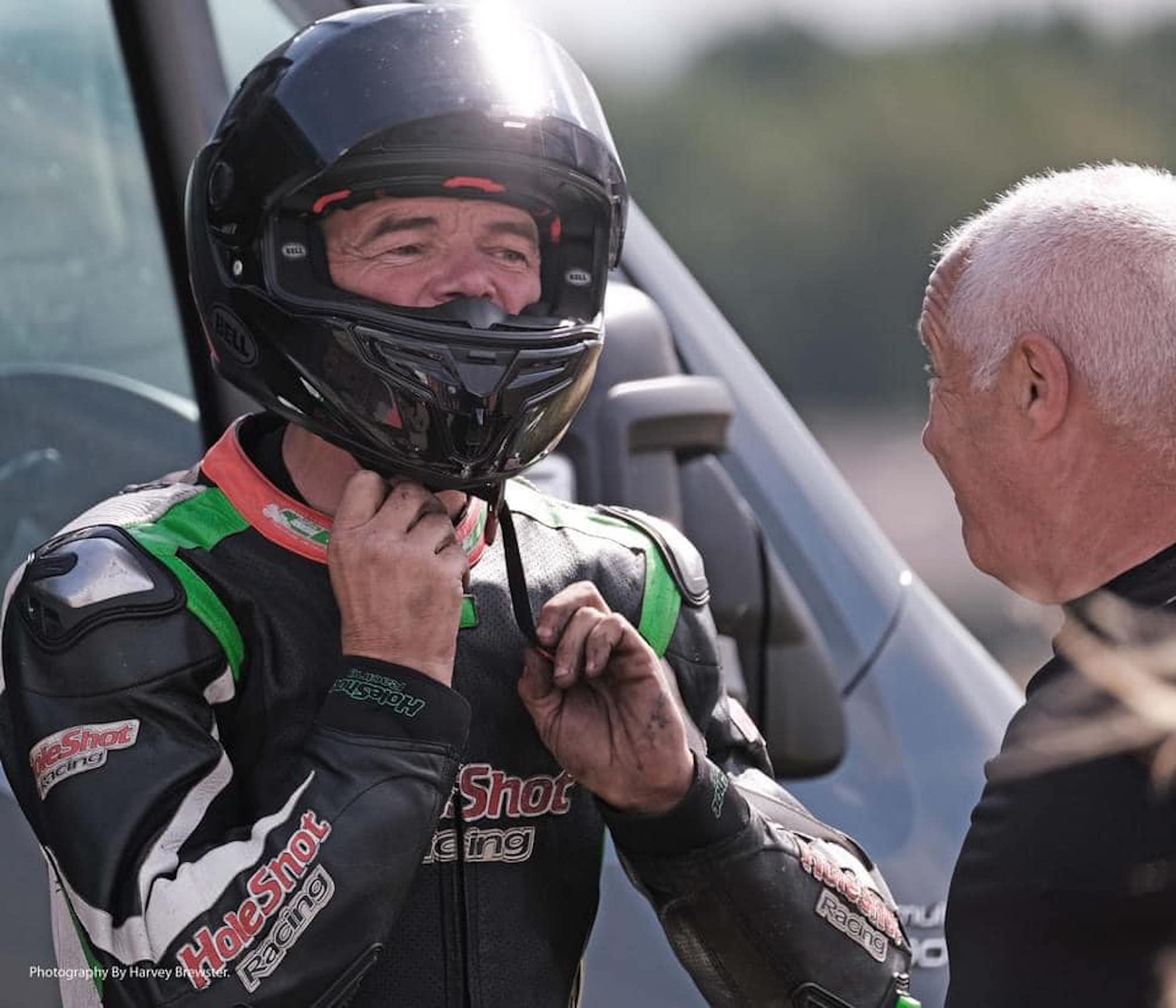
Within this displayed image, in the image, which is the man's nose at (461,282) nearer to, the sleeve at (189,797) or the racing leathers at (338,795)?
the racing leathers at (338,795)

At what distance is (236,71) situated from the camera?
342 cm

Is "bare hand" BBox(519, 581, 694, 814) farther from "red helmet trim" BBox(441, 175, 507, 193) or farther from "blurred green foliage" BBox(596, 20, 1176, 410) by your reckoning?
"blurred green foliage" BBox(596, 20, 1176, 410)

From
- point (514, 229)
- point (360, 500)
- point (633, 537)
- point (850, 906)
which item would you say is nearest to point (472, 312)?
point (514, 229)

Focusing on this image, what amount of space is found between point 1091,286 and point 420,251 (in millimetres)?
719

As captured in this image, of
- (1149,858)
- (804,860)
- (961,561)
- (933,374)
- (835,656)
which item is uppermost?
(933,374)

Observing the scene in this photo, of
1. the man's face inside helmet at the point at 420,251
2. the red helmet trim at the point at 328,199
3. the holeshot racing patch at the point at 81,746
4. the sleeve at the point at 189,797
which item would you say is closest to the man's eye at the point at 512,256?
the man's face inside helmet at the point at 420,251

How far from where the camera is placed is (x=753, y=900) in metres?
2.46

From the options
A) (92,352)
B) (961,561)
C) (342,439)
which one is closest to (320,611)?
(342,439)

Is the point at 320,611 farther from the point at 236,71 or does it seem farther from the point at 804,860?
the point at 236,71

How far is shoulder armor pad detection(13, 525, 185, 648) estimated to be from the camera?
2.29 m

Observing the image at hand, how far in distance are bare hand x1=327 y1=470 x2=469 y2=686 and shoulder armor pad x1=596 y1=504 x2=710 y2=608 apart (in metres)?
0.36

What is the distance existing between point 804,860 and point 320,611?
0.59m

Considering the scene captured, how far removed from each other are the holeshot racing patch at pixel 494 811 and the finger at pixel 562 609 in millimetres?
160

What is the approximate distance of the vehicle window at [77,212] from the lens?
3.38 m
